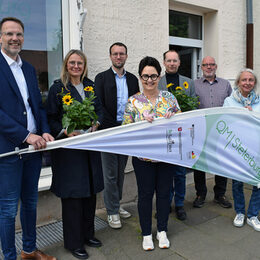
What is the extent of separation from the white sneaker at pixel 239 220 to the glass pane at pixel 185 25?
11.8 ft

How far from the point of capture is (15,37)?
2.54 m

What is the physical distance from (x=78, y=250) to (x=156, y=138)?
139cm

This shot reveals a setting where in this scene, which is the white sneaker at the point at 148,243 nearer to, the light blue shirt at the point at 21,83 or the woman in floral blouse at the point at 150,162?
the woman in floral blouse at the point at 150,162

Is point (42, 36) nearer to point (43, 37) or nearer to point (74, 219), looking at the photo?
point (43, 37)

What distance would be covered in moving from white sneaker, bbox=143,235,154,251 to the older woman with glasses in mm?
1226

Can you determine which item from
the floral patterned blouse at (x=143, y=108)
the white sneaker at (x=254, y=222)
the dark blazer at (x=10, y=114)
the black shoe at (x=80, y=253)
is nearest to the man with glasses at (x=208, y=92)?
the white sneaker at (x=254, y=222)

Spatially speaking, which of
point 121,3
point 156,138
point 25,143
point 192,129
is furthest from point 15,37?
point 121,3

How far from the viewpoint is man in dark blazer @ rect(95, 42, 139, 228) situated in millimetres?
3684

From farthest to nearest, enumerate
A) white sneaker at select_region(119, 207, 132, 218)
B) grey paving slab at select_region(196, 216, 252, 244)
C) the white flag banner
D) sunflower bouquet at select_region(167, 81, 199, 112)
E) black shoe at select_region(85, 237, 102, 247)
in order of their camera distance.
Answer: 1. white sneaker at select_region(119, 207, 132, 218)
2. sunflower bouquet at select_region(167, 81, 199, 112)
3. grey paving slab at select_region(196, 216, 252, 244)
4. black shoe at select_region(85, 237, 102, 247)
5. the white flag banner

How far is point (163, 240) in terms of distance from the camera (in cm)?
323

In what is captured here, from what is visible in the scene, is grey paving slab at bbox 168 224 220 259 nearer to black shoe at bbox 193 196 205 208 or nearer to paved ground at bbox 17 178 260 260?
paved ground at bbox 17 178 260 260

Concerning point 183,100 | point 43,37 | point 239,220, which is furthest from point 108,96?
point 239,220

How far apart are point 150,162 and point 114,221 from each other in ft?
3.65

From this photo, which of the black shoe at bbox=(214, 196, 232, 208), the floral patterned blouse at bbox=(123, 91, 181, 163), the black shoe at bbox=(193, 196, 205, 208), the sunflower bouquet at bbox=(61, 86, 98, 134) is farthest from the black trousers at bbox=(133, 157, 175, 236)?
the black shoe at bbox=(214, 196, 232, 208)
